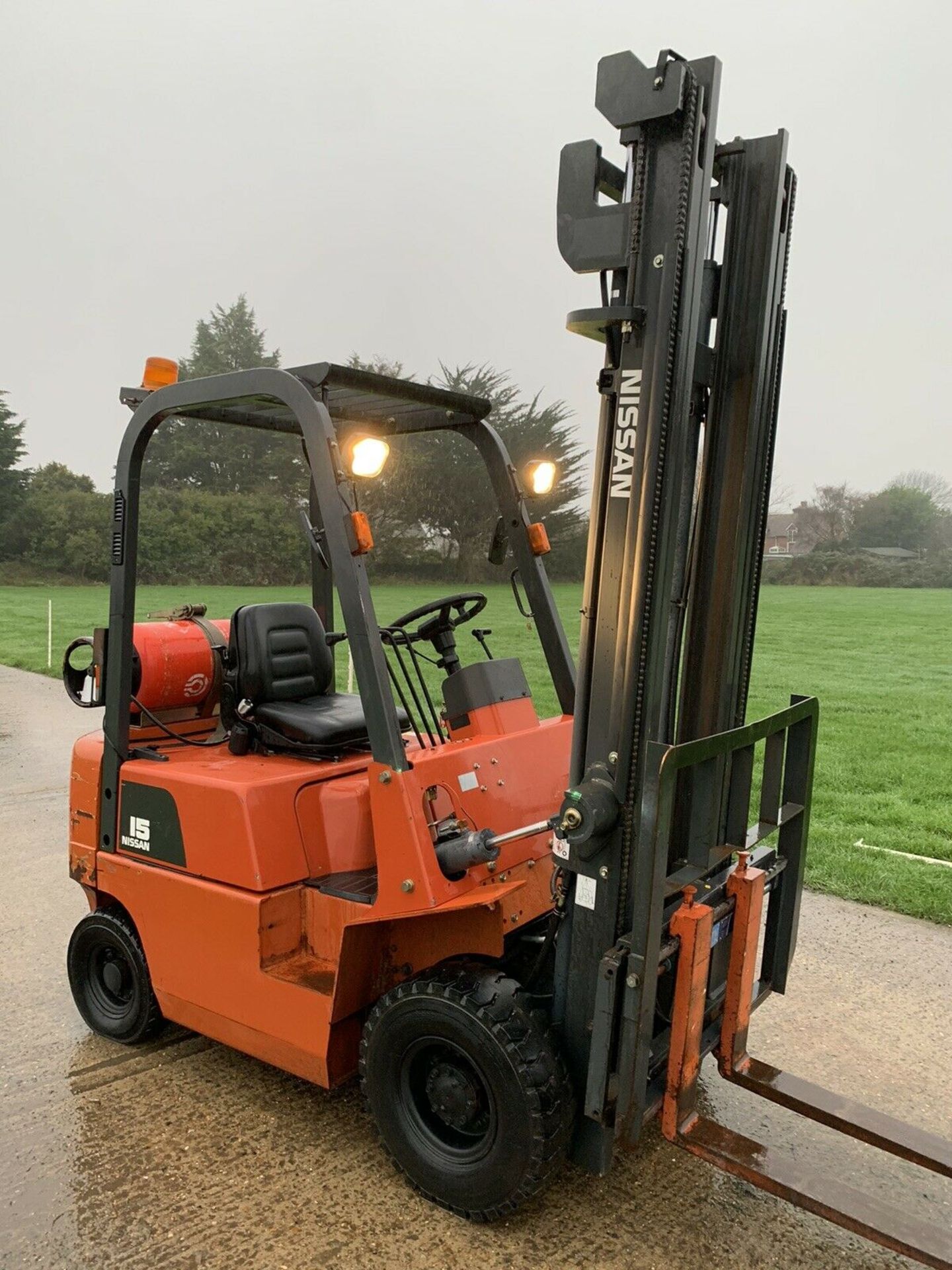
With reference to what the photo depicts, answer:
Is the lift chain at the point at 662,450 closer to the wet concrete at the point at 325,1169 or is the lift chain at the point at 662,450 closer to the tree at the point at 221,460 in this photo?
the wet concrete at the point at 325,1169

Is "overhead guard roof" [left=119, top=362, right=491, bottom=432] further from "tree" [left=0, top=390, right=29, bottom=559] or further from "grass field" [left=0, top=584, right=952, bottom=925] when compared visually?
"tree" [left=0, top=390, right=29, bottom=559]

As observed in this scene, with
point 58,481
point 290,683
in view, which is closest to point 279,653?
point 290,683

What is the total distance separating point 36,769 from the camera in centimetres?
862

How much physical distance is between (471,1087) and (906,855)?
4741mm

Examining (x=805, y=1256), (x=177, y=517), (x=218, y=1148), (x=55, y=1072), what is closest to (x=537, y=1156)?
(x=805, y=1256)

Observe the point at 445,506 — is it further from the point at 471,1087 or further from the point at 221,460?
the point at 471,1087

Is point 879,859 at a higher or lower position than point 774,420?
lower

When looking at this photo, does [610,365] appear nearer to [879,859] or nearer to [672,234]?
[672,234]

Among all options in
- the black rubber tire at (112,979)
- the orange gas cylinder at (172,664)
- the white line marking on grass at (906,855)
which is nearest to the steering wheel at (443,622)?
the orange gas cylinder at (172,664)

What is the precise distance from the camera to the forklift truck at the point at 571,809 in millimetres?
2523

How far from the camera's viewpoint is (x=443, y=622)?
3395 mm

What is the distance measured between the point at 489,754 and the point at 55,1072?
2045 mm

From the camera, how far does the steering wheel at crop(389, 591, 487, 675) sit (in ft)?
11.1

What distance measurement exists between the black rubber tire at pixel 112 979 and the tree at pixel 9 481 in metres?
30.7
